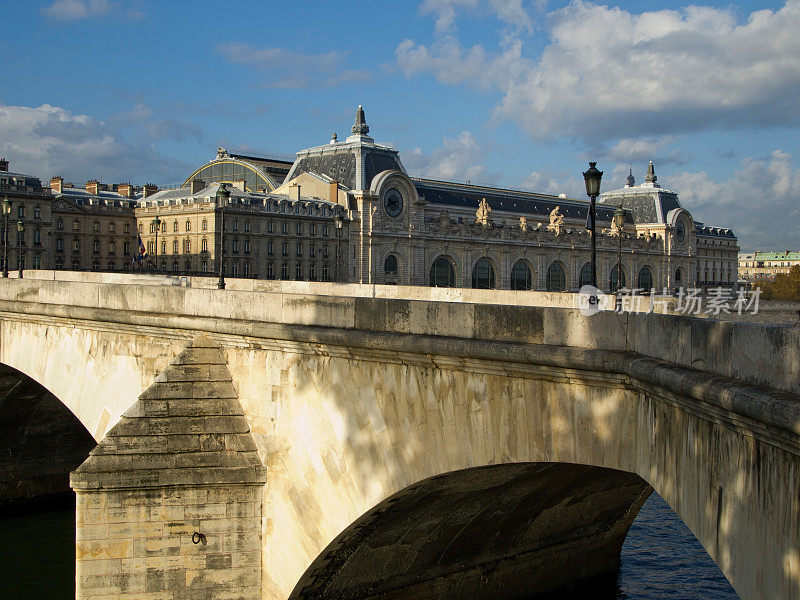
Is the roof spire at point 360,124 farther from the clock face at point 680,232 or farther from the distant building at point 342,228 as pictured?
the clock face at point 680,232

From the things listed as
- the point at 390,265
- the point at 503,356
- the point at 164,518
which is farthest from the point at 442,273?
the point at 503,356

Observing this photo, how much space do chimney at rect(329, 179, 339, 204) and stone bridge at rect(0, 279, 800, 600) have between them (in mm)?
67896

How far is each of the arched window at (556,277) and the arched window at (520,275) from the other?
9.38ft

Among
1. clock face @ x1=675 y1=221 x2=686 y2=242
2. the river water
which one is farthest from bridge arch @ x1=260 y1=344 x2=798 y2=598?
clock face @ x1=675 y1=221 x2=686 y2=242

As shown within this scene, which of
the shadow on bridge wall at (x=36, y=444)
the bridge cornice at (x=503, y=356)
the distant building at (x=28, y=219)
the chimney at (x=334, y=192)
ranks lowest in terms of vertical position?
the shadow on bridge wall at (x=36, y=444)

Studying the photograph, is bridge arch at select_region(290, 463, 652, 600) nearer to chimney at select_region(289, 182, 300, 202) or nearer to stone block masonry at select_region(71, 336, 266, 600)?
stone block masonry at select_region(71, 336, 266, 600)

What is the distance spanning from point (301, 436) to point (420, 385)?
9.43 ft

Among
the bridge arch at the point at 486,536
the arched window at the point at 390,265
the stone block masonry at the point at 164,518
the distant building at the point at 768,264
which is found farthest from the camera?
the distant building at the point at 768,264

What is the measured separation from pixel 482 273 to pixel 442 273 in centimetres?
443

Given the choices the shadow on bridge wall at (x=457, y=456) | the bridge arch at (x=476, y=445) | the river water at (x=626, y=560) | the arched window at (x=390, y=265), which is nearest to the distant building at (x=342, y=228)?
the arched window at (x=390, y=265)

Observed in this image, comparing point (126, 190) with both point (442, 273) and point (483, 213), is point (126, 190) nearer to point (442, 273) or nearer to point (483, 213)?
point (442, 273)

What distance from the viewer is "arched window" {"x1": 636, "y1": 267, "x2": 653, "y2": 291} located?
4214 inches

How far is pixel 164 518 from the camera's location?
13844 mm

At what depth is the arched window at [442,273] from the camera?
92688 millimetres
